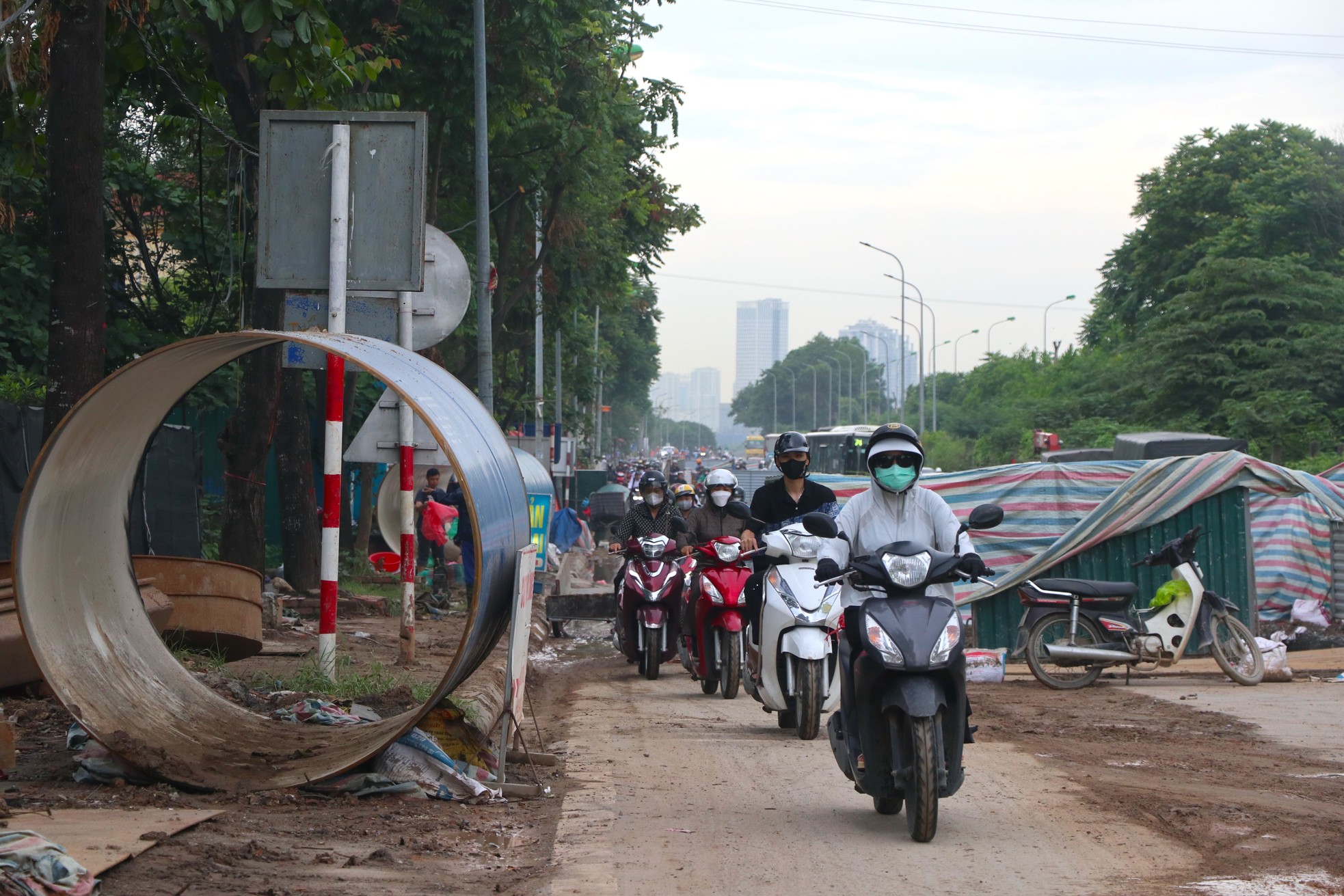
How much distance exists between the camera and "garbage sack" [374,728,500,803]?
6137 mm

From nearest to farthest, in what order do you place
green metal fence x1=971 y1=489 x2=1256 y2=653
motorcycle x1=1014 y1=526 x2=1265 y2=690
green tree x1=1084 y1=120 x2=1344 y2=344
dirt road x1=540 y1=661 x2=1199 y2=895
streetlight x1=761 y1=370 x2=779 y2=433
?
dirt road x1=540 y1=661 x2=1199 y2=895 < motorcycle x1=1014 y1=526 x2=1265 y2=690 < green metal fence x1=971 y1=489 x2=1256 y2=653 < green tree x1=1084 y1=120 x2=1344 y2=344 < streetlight x1=761 y1=370 x2=779 y2=433

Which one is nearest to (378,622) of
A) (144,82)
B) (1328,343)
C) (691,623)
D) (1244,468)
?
(691,623)

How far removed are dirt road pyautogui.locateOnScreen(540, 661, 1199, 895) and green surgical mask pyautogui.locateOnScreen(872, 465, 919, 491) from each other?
57.2 inches

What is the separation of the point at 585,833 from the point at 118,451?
3.20 meters

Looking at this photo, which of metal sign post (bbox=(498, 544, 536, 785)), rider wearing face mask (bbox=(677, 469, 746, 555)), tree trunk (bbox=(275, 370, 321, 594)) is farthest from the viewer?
tree trunk (bbox=(275, 370, 321, 594))

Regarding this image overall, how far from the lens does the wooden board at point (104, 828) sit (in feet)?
14.8

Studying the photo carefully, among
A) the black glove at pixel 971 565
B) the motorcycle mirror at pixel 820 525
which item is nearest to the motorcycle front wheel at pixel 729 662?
the motorcycle mirror at pixel 820 525

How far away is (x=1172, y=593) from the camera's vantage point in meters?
11.5

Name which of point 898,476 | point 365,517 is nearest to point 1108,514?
point 898,476

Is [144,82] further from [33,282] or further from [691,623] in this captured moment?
[691,623]

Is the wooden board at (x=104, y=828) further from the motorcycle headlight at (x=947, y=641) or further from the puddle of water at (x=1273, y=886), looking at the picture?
the puddle of water at (x=1273, y=886)

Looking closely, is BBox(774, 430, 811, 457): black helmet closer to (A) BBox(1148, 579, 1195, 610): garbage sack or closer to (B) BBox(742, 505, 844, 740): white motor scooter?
(B) BBox(742, 505, 844, 740): white motor scooter

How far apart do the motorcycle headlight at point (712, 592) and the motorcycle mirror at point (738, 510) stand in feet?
1.80

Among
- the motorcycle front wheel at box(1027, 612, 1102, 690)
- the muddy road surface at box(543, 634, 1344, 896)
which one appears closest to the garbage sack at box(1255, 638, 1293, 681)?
the motorcycle front wheel at box(1027, 612, 1102, 690)
